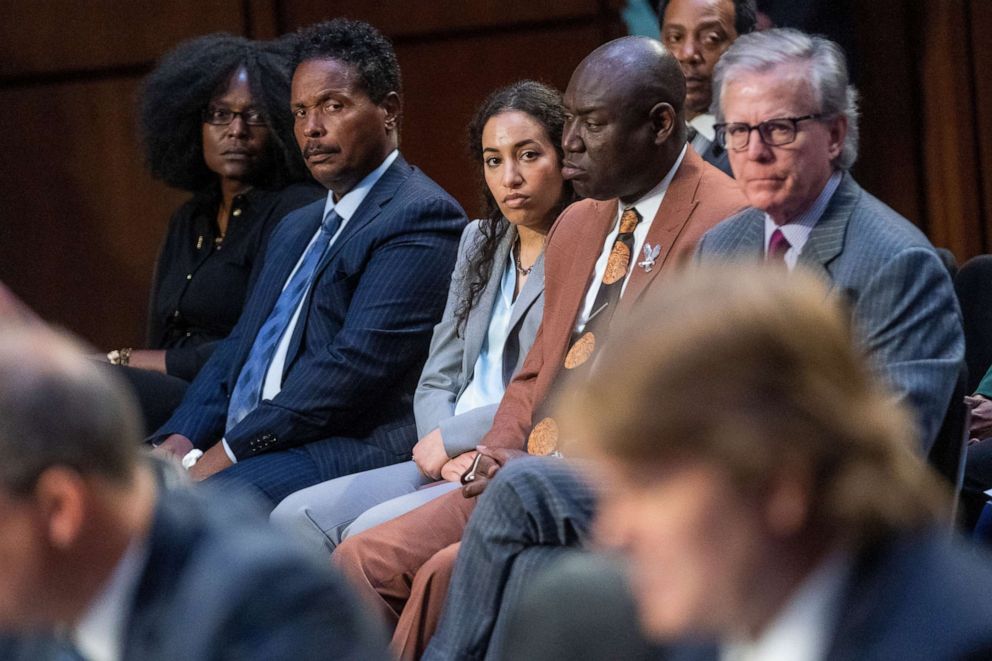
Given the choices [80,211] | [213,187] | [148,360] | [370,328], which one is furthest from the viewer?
[80,211]

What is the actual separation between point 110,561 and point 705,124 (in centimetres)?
258

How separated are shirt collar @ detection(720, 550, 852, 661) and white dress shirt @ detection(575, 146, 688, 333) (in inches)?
73.2

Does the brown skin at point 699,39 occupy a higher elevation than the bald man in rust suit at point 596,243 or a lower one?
higher

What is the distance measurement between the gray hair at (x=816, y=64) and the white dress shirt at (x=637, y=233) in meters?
0.42

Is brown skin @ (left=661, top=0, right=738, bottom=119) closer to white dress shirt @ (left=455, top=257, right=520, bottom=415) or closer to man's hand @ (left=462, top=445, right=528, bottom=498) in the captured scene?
white dress shirt @ (left=455, top=257, right=520, bottom=415)

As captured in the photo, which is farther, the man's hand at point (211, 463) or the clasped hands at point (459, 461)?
the man's hand at point (211, 463)

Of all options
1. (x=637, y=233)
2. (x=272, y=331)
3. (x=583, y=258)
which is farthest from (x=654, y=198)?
(x=272, y=331)

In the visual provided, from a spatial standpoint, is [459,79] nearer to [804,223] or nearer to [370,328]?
[370,328]

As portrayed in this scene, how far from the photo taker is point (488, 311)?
10.5 ft

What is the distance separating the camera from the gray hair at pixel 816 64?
8.09 feet

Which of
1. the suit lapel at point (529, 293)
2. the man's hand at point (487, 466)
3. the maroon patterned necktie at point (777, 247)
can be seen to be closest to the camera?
the maroon patterned necktie at point (777, 247)

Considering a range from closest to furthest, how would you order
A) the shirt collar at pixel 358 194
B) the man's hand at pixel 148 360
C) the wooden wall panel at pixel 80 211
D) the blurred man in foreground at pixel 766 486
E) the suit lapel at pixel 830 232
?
the blurred man in foreground at pixel 766 486, the suit lapel at pixel 830 232, the shirt collar at pixel 358 194, the man's hand at pixel 148 360, the wooden wall panel at pixel 80 211

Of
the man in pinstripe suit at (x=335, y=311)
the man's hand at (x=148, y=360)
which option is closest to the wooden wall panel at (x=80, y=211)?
the man's hand at (x=148, y=360)

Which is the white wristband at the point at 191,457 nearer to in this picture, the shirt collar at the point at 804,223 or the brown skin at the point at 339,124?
the brown skin at the point at 339,124
